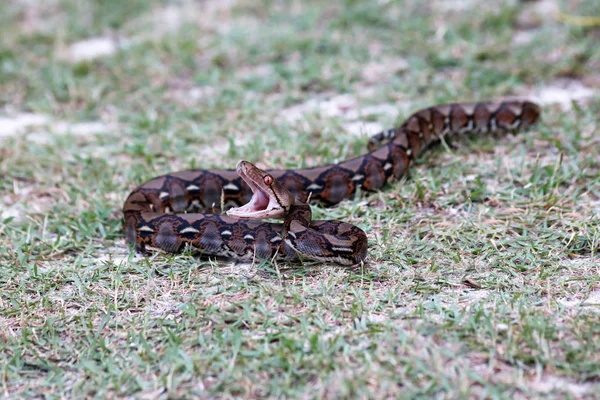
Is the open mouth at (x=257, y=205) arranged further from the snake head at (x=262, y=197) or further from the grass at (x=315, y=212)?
the grass at (x=315, y=212)

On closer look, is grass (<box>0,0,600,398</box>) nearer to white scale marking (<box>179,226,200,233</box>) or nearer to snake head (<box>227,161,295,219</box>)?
white scale marking (<box>179,226,200,233</box>)

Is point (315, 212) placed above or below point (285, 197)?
below

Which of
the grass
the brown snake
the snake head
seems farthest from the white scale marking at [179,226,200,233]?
the snake head

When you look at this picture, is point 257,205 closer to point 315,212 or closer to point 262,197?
point 262,197

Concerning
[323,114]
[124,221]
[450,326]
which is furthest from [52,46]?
[450,326]

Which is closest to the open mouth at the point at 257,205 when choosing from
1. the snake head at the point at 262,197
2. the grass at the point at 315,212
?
the snake head at the point at 262,197

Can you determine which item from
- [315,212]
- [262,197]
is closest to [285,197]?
[262,197]

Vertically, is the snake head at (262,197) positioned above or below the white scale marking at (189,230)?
above

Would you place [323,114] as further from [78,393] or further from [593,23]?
[78,393]
